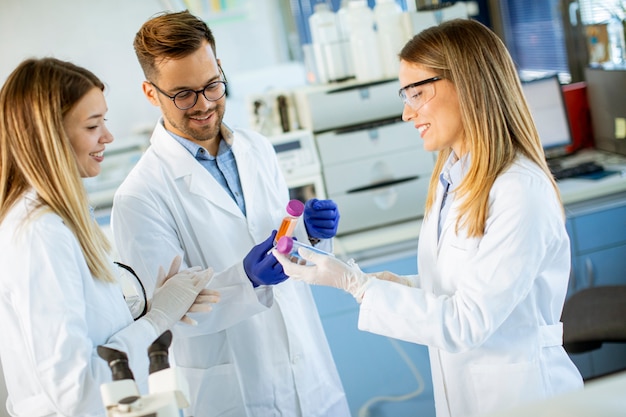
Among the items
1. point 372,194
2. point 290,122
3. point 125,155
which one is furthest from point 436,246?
point 125,155

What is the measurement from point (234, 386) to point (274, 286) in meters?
0.26

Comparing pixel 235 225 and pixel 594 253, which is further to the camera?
pixel 594 253

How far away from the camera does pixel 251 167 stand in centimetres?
183

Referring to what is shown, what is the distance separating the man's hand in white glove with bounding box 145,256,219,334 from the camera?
4.77ft

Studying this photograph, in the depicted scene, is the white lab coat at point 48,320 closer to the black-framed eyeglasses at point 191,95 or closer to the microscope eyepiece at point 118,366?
the microscope eyepiece at point 118,366

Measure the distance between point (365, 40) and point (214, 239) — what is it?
1.36 meters

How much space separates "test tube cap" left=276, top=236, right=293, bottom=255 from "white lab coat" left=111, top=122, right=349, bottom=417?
0.60ft

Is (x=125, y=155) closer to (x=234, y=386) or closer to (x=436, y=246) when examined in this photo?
(x=234, y=386)

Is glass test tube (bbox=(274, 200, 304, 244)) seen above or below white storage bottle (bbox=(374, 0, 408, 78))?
below

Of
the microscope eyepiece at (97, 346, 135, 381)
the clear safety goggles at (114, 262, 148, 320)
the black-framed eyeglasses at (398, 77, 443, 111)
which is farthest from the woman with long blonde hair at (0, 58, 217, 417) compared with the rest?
the black-framed eyeglasses at (398, 77, 443, 111)

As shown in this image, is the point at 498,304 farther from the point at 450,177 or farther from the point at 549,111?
the point at 549,111

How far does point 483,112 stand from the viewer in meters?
1.34

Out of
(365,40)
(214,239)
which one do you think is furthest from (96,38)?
(214,239)

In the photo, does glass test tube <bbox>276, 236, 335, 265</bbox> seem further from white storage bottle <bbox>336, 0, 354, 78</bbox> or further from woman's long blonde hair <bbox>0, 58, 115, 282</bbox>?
white storage bottle <bbox>336, 0, 354, 78</bbox>
